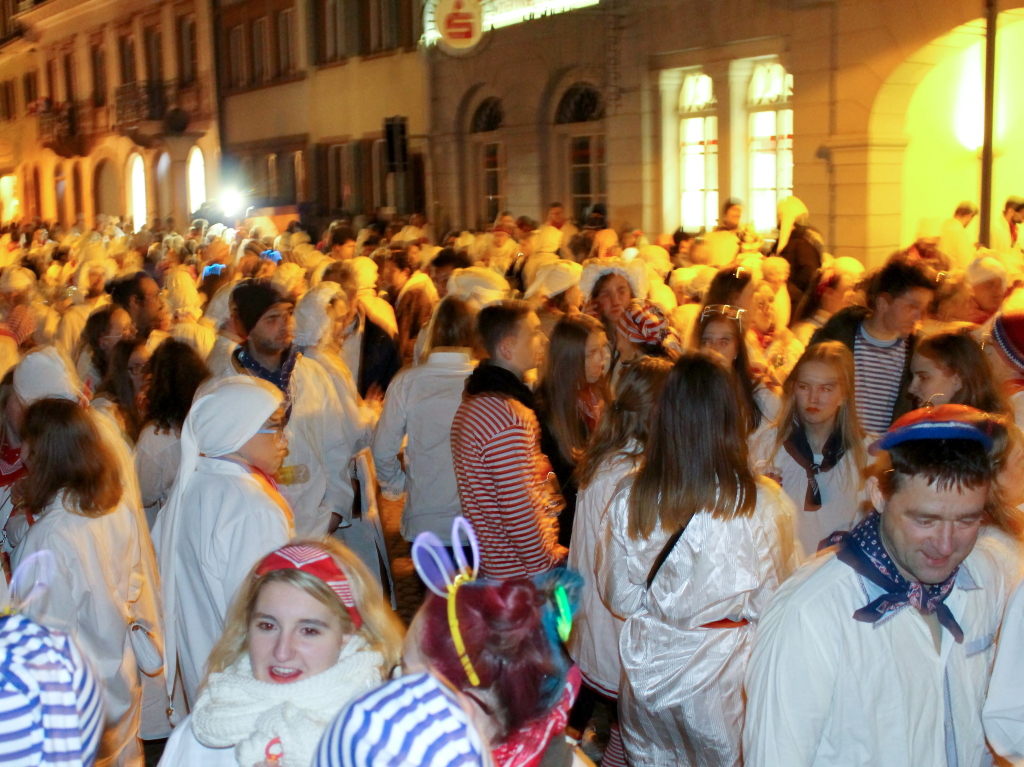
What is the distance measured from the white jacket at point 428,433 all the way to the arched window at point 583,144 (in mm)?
12474

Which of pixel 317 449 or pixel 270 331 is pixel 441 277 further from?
pixel 317 449

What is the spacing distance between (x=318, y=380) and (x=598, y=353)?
1447 millimetres

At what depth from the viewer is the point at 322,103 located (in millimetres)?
25547

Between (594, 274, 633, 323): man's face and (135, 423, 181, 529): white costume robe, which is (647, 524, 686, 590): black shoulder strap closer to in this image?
(135, 423, 181, 529): white costume robe

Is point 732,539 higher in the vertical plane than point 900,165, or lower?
lower

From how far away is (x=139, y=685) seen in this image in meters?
4.16

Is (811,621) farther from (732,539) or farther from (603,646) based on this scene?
(603,646)

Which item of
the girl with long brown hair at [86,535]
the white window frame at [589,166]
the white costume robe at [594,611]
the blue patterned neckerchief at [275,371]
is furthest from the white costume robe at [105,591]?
the white window frame at [589,166]

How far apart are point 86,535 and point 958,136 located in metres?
12.1

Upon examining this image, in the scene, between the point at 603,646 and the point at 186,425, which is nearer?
the point at 186,425

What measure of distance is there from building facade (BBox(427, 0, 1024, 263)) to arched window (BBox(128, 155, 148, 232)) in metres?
20.1

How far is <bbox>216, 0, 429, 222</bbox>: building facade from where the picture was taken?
72.5 feet

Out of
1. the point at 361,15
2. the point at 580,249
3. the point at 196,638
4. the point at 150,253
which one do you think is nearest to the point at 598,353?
the point at 196,638

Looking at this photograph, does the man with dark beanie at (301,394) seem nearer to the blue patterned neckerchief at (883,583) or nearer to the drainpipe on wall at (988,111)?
the blue patterned neckerchief at (883,583)
